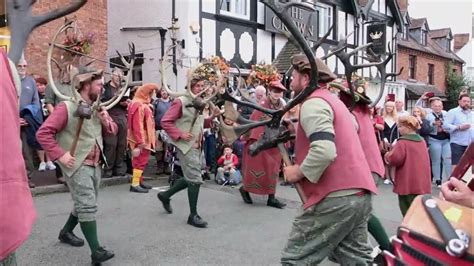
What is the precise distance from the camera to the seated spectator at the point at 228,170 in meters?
8.70

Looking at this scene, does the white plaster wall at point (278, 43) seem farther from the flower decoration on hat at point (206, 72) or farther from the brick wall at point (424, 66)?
the brick wall at point (424, 66)

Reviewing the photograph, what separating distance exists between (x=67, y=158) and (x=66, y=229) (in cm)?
108

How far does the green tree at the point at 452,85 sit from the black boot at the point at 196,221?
1165 inches

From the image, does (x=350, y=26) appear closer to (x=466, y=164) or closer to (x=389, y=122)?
(x=389, y=122)

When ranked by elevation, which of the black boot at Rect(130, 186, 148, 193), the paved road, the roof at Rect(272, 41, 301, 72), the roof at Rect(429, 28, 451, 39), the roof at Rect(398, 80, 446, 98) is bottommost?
the paved road

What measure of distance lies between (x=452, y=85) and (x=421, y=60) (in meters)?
4.36

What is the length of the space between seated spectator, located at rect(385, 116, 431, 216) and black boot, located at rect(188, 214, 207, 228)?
2306 millimetres

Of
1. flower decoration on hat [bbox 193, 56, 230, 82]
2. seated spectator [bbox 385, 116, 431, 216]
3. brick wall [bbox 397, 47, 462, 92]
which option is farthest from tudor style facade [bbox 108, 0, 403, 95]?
brick wall [bbox 397, 47, 462, 92]

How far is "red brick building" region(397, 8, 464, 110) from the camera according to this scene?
26922mm

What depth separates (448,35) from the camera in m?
35.2

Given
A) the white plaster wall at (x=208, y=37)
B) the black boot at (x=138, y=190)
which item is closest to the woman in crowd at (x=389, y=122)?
the black boot at (x=138, y=190)

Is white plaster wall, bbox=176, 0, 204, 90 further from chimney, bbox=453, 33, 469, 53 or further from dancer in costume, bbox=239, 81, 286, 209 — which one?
chimney, bbox=453, 33, 469, 53

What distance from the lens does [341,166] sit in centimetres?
307

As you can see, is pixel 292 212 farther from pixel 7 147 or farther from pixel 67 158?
→ pixel 7 147
